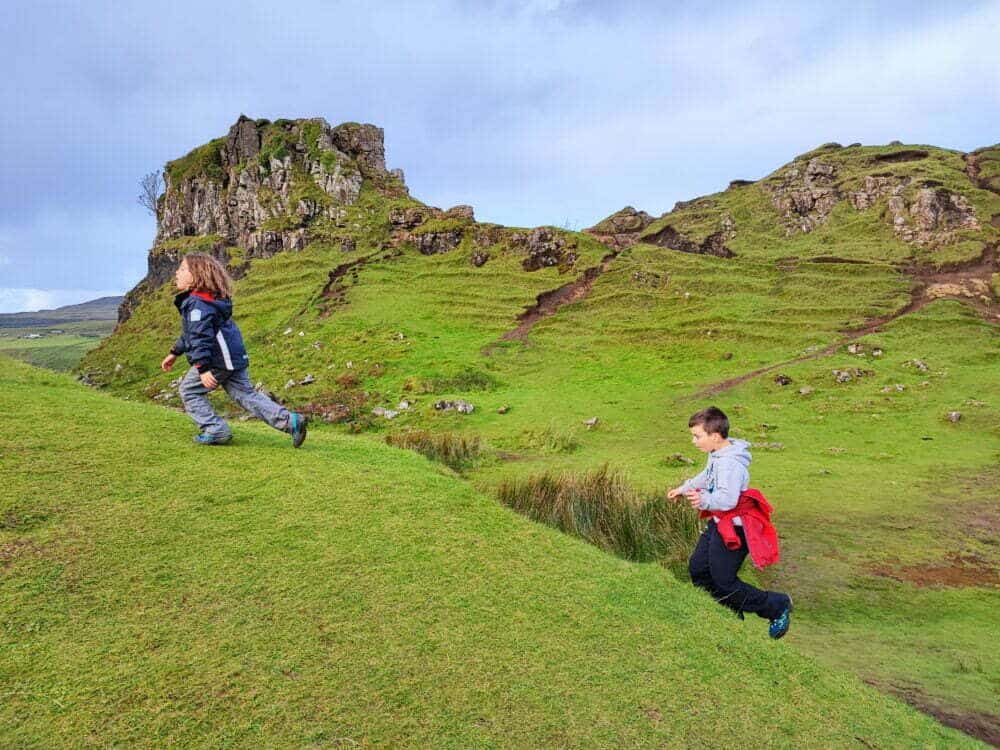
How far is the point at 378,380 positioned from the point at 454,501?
20.5 meters

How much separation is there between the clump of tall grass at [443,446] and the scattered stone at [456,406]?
6.35m

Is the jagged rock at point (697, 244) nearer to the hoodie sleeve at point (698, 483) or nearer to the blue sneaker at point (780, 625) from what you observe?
the hoodie sleeve at point (698, 483)

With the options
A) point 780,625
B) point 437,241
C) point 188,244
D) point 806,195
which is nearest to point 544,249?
point 437,241

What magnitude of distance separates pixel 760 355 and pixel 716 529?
73.7 feet

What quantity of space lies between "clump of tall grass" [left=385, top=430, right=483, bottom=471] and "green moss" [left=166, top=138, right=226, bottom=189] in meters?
50.0

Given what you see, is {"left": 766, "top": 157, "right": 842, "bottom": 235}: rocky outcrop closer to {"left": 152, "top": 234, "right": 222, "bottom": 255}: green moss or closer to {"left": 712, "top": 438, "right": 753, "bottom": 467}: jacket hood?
{"left": 712, "top": 438, "right": 753, "bottom": 467}: jacket hood

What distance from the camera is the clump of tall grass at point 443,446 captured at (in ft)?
41.9

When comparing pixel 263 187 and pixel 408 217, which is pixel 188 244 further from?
pixel 408 217

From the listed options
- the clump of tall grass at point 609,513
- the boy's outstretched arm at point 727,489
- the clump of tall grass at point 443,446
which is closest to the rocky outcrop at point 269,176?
the clump of tall grass at point 443,446

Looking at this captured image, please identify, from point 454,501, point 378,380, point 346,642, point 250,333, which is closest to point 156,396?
point 250,333

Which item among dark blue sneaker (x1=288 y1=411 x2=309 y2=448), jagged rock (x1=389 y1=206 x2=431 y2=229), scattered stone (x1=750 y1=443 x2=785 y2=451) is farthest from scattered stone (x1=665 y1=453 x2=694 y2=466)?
jagged rock (x1=389 y1=206 x2=431 y2=229)

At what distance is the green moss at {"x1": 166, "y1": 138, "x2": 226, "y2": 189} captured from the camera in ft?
177

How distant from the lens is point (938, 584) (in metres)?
8.15

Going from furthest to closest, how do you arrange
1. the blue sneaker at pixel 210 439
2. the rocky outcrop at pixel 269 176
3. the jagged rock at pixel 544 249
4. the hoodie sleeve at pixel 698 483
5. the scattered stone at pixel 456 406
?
the rocky outcrop at pixel 269 176 → the jagged rock at pixel 544 249 → the scattered stone at pixel 456 406 → the blue sneaker at pixel 210 439 → the hoodie sleeve at pixel 698 483
